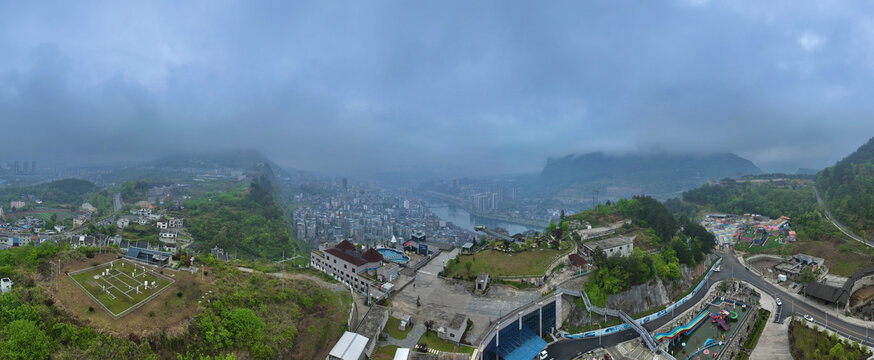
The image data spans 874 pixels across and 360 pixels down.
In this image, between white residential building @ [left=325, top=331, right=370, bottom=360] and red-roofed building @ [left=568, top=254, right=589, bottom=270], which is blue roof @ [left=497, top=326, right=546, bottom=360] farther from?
red-roofed building @ [left=568, top=254, right=589, bottom=270]

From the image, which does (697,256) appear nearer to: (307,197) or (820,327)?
(820,327)

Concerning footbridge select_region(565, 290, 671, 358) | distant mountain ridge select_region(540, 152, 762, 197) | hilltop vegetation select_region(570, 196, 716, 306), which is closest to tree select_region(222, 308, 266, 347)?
footbridge select_region(565, 290, 671, 358)

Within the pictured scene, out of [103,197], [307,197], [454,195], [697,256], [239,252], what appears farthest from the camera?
[454,195]

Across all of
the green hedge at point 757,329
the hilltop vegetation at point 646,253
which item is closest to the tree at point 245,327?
the hilltop vegetation at point 646,253

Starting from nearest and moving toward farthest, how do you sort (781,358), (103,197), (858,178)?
1. (781,358)
2. (858,178)
3. (103,197)

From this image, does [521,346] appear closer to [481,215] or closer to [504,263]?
[504,263]

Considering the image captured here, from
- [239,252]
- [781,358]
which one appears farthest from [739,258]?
[239,252]

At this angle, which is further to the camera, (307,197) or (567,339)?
(307,197)
